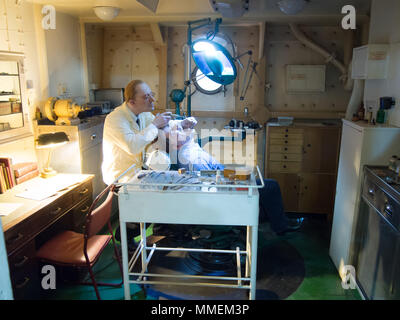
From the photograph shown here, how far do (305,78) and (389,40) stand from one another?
5.16 feet

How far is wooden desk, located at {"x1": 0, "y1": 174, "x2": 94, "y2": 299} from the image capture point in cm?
207

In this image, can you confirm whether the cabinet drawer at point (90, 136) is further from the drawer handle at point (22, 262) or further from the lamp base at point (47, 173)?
the drawer handle at point (22, 262)

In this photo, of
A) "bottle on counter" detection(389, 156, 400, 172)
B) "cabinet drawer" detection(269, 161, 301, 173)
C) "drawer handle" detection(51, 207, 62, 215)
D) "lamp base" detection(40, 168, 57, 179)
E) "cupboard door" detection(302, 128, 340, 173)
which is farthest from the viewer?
"cabinet drawer" detection(269, 161, 301, 173)

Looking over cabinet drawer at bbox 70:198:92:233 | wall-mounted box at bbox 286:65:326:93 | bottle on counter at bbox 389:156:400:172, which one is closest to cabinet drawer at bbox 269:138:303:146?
wall-mounted box at bbox 286:65:326:93

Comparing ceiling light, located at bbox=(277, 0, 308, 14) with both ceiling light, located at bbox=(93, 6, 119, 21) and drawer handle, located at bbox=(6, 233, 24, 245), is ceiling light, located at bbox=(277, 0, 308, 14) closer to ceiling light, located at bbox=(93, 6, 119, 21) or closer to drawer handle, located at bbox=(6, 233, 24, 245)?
ceiling light, located at bbox=(93, 6, 119, 21)

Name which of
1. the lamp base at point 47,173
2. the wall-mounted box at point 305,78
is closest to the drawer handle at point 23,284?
the lamp base at point 47,173

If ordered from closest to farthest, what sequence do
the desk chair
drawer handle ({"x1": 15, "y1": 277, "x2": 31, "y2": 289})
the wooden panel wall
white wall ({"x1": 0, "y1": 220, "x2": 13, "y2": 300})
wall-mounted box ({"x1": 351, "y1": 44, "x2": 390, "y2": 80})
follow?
white wall ({"x1": 0, "y1": 220, "x2": 13, "y2": 300}) → drawer handle ({"x1": 15, "y1": 277, "x2": 31, "y2": 289}) → the desk chair → wall-mounted box ({"x1": 351, "y1": 44, "x2": 390, "y2": 80}) → the wooden panel wall

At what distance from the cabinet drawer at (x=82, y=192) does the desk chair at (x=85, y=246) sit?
36 cm

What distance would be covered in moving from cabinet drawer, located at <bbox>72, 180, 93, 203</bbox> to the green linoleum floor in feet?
2.04

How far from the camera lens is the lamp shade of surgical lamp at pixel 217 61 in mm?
1998

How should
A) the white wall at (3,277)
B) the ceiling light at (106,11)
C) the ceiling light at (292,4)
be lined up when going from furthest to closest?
the ceiling light at (106,11)
the ceiling light at (292,4)
the white wall at (3,277)

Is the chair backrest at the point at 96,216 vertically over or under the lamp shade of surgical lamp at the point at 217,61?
under

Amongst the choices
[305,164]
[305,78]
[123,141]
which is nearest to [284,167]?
[305,164]

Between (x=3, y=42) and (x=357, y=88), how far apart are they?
129 inches
